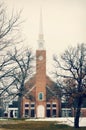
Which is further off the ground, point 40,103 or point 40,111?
point 40,103

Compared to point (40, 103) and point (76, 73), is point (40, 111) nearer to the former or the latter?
point (40, 103)

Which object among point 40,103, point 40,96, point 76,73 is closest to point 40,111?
point 40,103

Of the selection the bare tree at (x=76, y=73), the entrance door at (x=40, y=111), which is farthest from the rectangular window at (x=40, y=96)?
the bare tree at (x=76, y=73)

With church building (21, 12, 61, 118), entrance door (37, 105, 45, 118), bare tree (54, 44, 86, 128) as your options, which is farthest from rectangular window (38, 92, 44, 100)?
bare tree (54, 44, 86, 128)

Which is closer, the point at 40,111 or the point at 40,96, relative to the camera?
the point at 40,111

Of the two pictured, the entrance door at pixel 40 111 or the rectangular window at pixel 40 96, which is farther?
the rectangular window at pixel 40 96

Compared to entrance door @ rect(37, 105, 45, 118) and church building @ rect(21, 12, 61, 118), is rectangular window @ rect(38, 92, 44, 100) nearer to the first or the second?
church building @ rect(21, 12, 61, 118)

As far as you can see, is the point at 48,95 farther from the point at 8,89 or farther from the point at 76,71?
the point at 8,89

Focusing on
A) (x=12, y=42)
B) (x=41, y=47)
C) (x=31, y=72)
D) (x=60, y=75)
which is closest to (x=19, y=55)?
(x=12, y=42)

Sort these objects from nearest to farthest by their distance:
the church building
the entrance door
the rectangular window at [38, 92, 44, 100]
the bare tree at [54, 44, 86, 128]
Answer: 1. the bare tree at [54, 44, 86, 128]
2. the entrance door
3. the church building
4. the rectangular window at [38, 92, 44, 100]

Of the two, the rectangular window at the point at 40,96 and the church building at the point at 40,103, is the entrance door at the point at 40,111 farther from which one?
the rectangular window at the point at 40,96

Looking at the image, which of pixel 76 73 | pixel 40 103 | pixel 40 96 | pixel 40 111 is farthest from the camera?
pixel 40 96

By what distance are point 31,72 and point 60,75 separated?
238 inches

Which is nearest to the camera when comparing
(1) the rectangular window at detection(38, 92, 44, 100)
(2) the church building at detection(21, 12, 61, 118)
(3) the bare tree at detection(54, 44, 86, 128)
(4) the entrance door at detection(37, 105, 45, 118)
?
(3) the bare tree at detection(54, 44, 86, 128)
